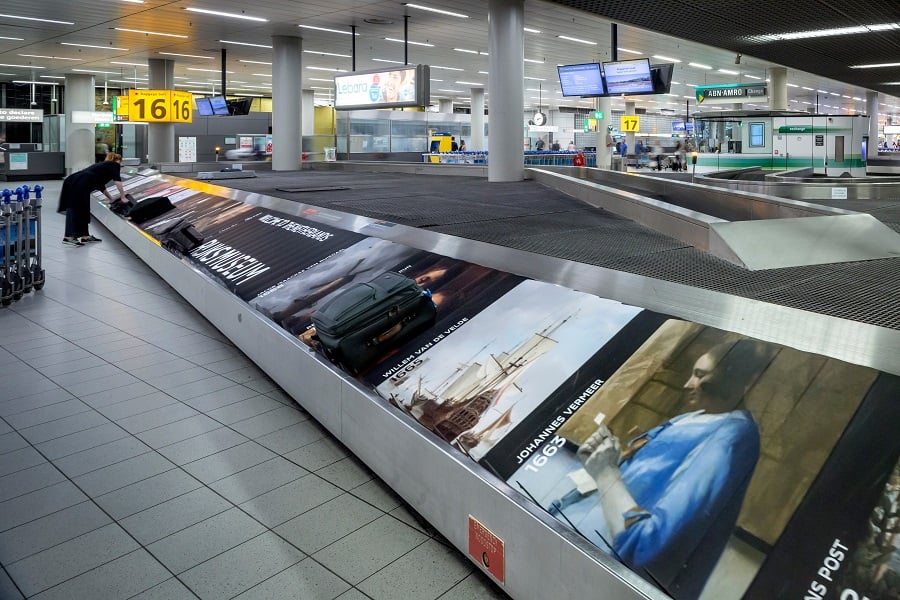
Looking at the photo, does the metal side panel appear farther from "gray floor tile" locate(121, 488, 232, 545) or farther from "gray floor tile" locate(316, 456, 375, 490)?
"gray floor tile" locate(121, 488, 232, 545)

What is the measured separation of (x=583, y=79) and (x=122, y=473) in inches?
468

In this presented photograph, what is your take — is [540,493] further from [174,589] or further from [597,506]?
[174,589]

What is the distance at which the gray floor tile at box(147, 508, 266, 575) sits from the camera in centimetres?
249

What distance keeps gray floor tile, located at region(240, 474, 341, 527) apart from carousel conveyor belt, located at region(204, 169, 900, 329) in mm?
1862

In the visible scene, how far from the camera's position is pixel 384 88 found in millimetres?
13844

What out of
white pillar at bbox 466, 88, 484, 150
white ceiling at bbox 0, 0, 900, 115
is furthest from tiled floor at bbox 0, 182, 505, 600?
white pillar at bbox 466, 88, 484, 150

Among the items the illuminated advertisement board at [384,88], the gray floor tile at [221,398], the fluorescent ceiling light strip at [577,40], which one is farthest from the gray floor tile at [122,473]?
the fluorescent ceiling light strip at [577,40]

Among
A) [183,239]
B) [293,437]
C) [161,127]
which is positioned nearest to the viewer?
[293,437]

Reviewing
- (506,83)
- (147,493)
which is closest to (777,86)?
(506,83)

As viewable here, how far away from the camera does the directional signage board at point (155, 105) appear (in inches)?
732

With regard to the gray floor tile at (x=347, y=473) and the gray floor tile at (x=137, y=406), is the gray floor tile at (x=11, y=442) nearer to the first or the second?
the gray floor tile at (x=137, y=406)

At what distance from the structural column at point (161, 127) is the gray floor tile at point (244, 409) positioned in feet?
60.8

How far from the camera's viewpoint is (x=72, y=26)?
1478 cm

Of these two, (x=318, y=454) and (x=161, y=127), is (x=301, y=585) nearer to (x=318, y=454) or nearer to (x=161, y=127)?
(x=318, y=454)
